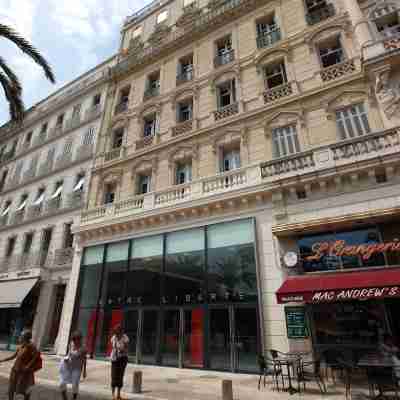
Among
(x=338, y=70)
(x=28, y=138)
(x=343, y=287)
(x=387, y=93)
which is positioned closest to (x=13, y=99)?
(x=343, y=287)

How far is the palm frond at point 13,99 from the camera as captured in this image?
10.5m

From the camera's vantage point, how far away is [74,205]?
58.7 ft

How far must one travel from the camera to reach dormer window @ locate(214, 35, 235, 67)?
1603 cm

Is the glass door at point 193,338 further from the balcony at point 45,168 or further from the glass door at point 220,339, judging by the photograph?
the balcony at point 45,168

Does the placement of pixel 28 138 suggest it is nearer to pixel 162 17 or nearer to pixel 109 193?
pixel 109 193

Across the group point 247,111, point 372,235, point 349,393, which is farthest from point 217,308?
point 247,111

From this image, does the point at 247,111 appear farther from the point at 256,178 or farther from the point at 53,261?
the point at 53,261

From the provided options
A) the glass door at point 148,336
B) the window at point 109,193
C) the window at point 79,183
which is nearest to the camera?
the glass door at point 148,336

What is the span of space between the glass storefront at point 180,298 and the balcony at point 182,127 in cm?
617

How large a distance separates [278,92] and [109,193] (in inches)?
449

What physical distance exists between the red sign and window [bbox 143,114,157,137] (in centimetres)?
1191

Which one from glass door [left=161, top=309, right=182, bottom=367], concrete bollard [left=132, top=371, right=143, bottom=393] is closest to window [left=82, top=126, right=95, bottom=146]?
glass door [left=161, top=309, right=182, bottom=367]

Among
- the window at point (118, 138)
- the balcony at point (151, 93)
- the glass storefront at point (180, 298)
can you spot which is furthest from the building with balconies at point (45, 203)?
the balcony at point (151, 93)

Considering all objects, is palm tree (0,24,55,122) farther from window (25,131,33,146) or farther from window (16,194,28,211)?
window (25,131,33,146)
